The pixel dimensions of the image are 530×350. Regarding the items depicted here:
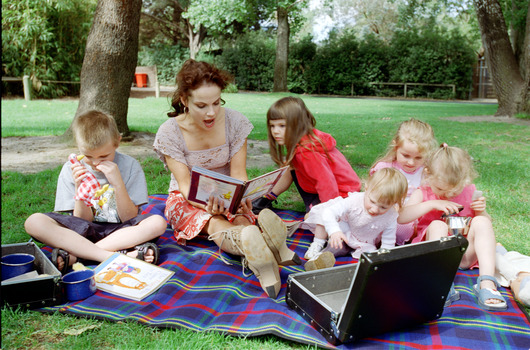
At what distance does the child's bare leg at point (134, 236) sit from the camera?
278 centimetres

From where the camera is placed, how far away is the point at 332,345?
1.98m

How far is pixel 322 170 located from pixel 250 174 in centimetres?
186

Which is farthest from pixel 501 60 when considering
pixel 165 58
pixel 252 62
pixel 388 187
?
pixel 165 58

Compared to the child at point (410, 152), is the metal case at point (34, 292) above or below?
below

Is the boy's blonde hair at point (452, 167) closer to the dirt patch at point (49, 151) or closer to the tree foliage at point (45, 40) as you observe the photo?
the dirt patch at point (49, 151)

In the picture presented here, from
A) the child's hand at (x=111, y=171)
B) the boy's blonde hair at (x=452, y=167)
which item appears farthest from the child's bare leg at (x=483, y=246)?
the child's hand at (x=111, y=171)

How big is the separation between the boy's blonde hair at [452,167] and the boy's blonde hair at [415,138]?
36 centimetres

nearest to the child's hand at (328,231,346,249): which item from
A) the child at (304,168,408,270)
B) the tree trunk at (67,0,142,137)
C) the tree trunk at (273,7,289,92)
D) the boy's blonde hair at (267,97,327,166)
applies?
the child at (304,168,408,270)

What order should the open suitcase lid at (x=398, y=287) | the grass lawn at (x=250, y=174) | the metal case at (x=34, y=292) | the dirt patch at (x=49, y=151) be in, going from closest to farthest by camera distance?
the open suitcase lid at (x=398, y=287) → the grass lawn at (x=250, y=174) → the metal case at (x=34, y=292) → the dirt patch at (x=49, y=151)

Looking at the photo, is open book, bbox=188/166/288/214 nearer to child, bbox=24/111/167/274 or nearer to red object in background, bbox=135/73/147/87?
child, bbox=24/111/167/274

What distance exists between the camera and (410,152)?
10.6ft

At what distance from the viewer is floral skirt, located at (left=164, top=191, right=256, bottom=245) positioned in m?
3.00

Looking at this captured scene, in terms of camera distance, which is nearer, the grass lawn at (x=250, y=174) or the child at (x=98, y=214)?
the grass lawn at (x=250, y=174)

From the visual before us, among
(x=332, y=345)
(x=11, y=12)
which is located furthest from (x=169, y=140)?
(x=11, y=12)
